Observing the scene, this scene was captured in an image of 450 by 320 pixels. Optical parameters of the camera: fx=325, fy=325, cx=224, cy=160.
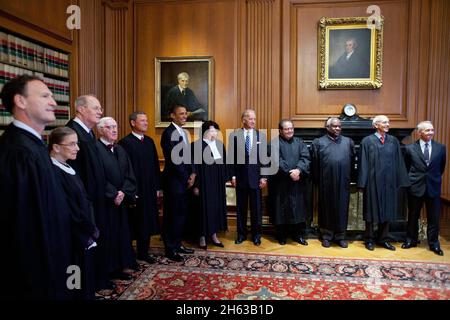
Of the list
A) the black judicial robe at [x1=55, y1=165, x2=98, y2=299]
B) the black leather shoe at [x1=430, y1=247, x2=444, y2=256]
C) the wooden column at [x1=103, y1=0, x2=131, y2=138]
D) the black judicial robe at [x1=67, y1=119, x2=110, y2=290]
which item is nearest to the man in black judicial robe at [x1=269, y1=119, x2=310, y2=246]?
the black leather shoe at [x1=430, y1=247, x2=444, y2=256]

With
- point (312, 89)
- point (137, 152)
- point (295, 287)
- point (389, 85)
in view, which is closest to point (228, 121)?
point (312, 89)

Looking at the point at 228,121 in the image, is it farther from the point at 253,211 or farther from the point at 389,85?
the point at 389,85

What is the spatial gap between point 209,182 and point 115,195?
151cm

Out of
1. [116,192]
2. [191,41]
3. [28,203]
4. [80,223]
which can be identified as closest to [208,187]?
[116,192]

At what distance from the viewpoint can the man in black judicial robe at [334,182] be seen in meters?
4.48

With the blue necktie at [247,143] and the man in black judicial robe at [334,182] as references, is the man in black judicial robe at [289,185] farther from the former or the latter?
the blue necktie at [247,143]

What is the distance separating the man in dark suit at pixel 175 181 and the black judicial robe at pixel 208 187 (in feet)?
0.86

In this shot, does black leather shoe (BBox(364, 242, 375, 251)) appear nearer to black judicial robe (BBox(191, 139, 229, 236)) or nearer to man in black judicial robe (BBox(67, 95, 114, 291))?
black judicial robe (BBox(191, 139, 229, 236))

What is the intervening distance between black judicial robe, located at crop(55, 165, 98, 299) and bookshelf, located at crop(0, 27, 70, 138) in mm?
1682

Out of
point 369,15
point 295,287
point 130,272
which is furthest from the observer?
point 369,15

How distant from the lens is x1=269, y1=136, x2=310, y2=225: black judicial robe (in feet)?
14.9

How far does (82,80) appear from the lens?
492 cm

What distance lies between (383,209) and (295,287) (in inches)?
78.3

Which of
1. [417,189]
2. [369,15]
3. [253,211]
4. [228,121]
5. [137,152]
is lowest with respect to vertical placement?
[253,211]
